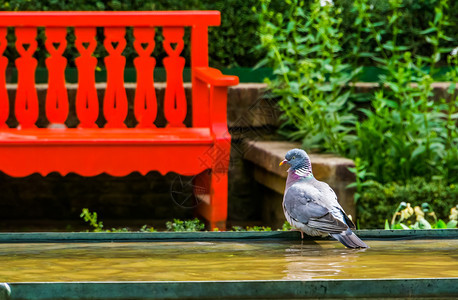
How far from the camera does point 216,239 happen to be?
2.94m

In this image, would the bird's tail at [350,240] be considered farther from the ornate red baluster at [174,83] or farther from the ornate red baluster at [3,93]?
the ornate red baluster at [3,93]

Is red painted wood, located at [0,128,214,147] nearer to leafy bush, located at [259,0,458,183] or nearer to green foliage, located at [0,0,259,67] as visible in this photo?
leafy bush, located at [259,0,458,183]

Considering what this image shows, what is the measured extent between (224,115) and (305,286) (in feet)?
10.6

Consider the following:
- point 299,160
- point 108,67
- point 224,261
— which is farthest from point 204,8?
point 224,261

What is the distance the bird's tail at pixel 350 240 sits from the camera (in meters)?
2.90

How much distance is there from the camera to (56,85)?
5750 mm

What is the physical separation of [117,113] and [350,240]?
3.05 meters

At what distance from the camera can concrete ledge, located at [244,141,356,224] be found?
16.8 ft

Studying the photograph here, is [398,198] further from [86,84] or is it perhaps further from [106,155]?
[86,84]

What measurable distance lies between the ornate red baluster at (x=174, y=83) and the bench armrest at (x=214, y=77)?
0.13 meters

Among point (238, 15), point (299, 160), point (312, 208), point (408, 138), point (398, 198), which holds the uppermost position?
point (238, 15)

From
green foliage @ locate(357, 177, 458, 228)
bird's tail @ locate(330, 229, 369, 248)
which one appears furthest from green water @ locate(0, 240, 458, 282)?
green foliage @ locate(357, 177, 458, 228)

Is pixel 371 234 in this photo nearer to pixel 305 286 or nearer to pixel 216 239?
pixel 216 239

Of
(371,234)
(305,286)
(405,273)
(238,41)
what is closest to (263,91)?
(238,41)
